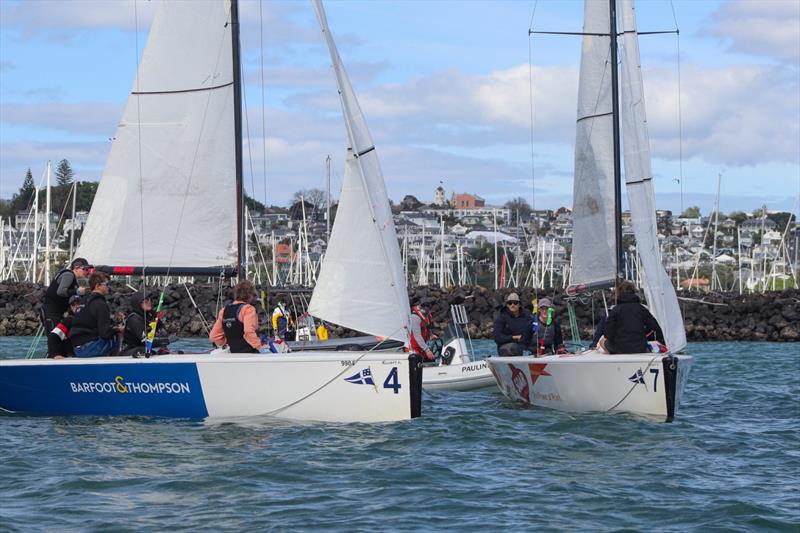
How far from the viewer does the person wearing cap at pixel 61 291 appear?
519 inches

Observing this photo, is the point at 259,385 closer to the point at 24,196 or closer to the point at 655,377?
the point at 655,377

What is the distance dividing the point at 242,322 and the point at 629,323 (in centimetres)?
427

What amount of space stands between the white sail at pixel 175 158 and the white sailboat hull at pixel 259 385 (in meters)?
1.94

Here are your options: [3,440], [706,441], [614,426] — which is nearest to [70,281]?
[3,440]

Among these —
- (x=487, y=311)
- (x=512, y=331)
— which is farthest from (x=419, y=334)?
(x=487, y=311)

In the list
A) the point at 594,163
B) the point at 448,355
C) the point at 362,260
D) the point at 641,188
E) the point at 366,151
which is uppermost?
the point at 594,163

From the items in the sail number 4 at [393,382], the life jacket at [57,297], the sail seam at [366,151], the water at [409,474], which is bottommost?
the water at [409,474]

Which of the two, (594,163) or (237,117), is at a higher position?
(237,117)

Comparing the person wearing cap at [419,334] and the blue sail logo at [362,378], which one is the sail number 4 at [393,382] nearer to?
the blue sail logo at [362,378]

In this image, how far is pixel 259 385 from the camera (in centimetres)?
1255

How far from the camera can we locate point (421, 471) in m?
10.5

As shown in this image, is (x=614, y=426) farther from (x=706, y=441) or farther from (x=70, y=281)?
(x=70, y=281)

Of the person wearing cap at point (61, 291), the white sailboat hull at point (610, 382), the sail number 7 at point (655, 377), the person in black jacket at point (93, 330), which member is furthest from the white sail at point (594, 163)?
the person wearing cap at point (61, 291)

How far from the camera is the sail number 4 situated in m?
12.4
